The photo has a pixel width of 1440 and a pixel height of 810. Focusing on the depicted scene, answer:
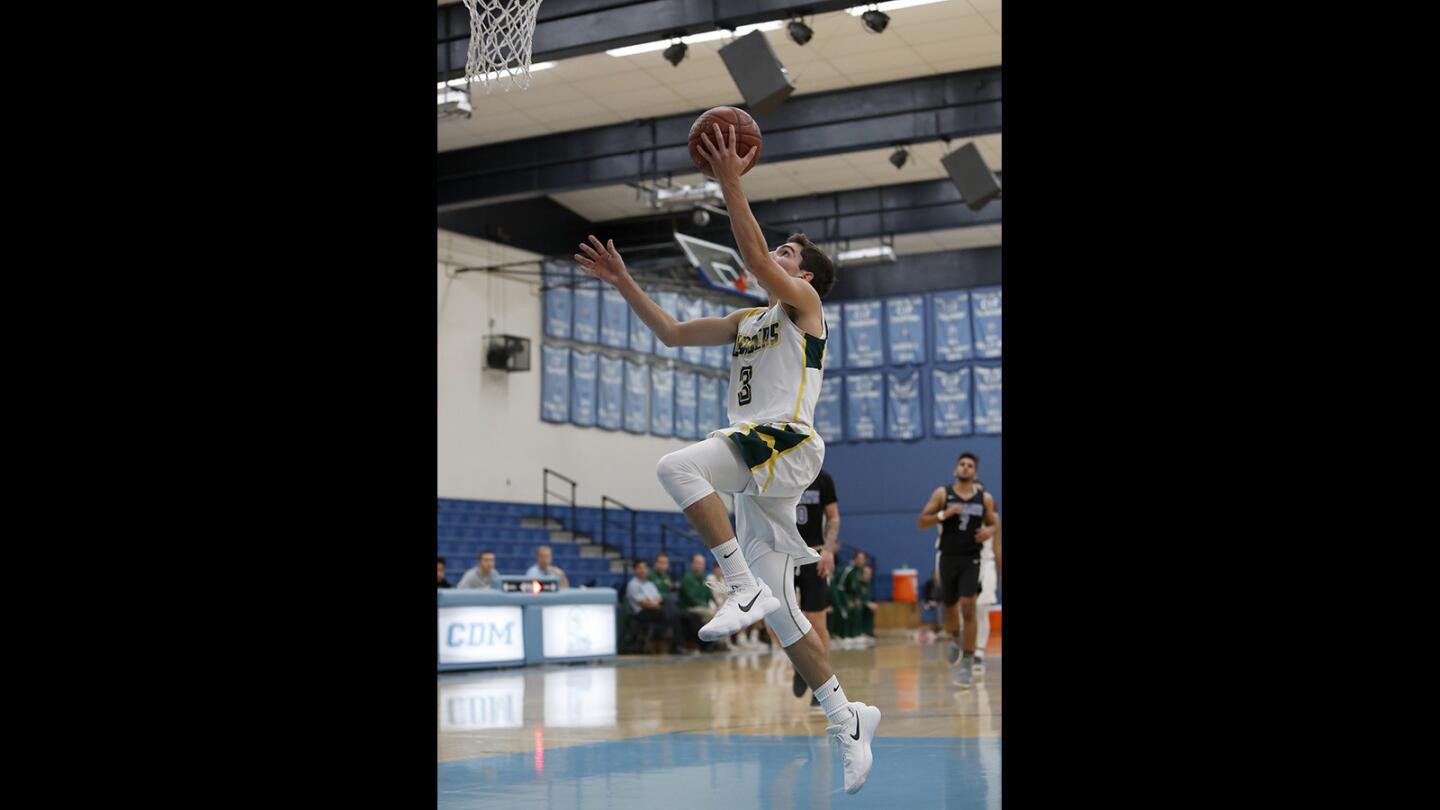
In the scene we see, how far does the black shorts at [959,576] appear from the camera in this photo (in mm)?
11117

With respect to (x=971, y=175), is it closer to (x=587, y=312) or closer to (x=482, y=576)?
(x=482, y=576)

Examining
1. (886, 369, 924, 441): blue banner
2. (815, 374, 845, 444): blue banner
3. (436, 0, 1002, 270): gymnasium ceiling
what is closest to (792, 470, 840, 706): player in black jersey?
(436, 0, 1002, 270): gymnasium ceiling

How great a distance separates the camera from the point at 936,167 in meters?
21.7

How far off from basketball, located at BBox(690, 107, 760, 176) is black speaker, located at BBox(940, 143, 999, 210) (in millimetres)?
11062

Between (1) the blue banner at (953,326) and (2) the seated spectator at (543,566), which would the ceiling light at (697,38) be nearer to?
(2) the seated spectator at (543,566)

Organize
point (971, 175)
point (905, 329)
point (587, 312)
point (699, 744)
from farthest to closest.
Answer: point (905, 329) → point (587, 312) → point (971, 175) → point (699, 744)

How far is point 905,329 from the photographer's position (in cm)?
2756

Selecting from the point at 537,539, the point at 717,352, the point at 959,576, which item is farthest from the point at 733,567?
the point at 717,352

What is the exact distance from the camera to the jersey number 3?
513 centimetres

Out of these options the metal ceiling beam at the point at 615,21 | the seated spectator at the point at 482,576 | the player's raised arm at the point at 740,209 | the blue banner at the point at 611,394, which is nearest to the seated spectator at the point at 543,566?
the seated spectator at the point at 482,576

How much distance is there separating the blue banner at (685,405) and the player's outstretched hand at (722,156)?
2236 cm

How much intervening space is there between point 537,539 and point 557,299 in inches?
165
